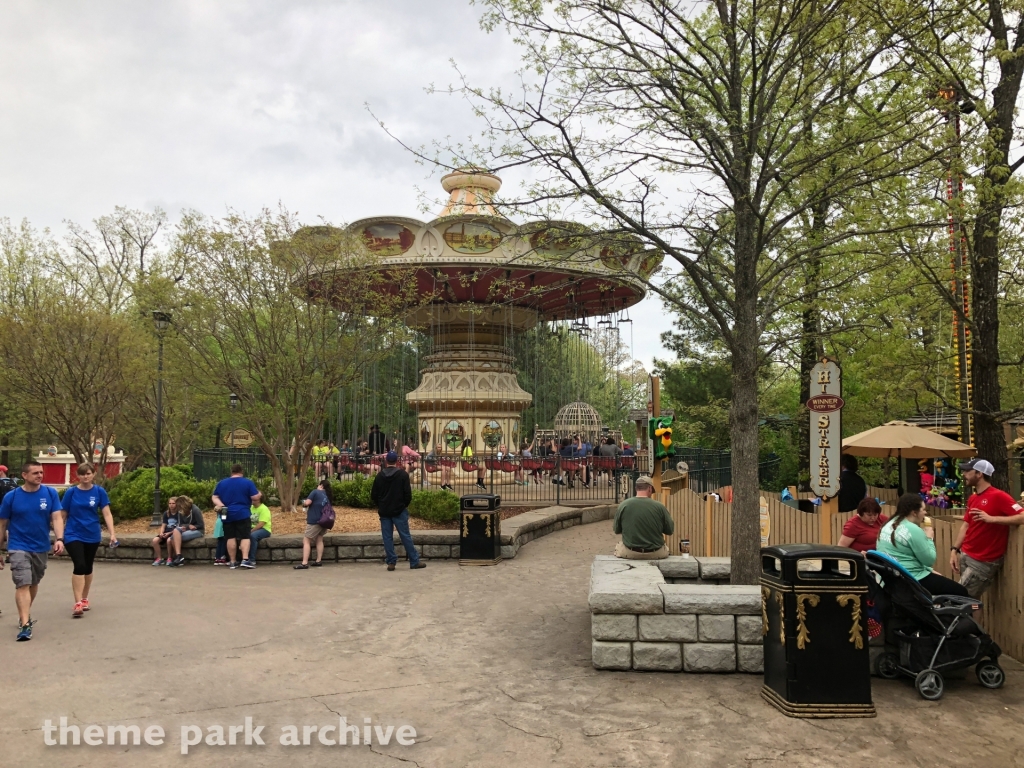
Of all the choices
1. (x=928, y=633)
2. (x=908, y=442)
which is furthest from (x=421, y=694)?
(x=908, y=442)

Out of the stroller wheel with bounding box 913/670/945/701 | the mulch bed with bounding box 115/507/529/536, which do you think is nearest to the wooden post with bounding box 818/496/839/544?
the stroller wheel with bounding box 913/670/945/701

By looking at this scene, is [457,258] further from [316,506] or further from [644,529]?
[644,529]

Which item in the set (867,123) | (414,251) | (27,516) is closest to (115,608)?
(27,516)

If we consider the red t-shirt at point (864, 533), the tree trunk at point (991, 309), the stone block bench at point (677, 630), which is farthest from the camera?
the tree trunk at point (991, 309)

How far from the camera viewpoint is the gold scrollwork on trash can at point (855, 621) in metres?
5.05

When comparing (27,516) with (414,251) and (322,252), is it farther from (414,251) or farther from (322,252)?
(414,251)

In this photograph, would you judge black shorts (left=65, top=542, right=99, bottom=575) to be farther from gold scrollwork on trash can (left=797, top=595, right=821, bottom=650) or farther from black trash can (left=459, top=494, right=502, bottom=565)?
gold scrollwork on trash can (left=797, top=595, right=821, bottom=650)

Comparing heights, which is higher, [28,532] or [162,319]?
[162,319]

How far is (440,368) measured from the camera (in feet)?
76.5

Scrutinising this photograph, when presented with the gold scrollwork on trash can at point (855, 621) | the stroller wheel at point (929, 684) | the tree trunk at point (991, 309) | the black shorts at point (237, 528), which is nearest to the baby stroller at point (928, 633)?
the stroller wheel at point (929, 684)

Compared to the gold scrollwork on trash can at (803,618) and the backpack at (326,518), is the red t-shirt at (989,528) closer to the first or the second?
the gold scrollwork on trash can at (803,618)

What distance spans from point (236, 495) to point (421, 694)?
238 inches

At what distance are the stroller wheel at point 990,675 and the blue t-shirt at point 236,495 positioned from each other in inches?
336

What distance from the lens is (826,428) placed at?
27.1ft
